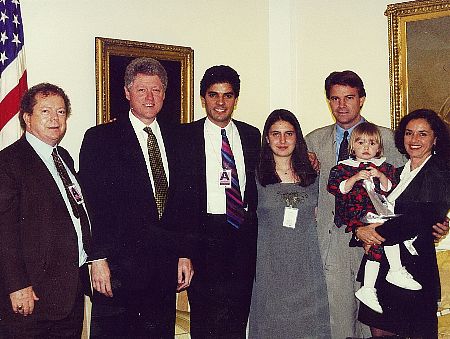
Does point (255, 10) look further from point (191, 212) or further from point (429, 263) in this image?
point (429, 263)

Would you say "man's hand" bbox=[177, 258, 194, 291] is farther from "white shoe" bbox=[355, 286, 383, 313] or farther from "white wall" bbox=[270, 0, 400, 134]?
"white wall" bbox=[270, 0, 400, 134]

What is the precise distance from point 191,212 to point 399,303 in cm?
130

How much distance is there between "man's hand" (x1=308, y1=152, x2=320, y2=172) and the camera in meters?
4.07

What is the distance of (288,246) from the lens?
397cm

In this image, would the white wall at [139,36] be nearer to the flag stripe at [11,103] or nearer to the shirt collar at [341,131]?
the flag stripe at [11,103]

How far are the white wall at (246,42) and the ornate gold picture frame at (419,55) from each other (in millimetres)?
137

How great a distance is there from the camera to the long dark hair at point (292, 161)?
399cm

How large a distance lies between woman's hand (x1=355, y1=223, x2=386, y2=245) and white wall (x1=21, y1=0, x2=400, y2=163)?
6.57 feet

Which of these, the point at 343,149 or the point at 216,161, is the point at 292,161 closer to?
the point at 343,149

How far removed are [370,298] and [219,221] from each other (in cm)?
100

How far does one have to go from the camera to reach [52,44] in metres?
4.73

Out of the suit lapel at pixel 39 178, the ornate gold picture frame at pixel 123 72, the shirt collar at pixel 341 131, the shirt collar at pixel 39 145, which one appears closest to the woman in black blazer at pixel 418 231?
the shirt collar at pixel 341 131

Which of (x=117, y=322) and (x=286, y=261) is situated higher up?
(x=286, y=261)

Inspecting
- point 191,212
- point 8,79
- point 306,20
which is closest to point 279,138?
point 191,212
